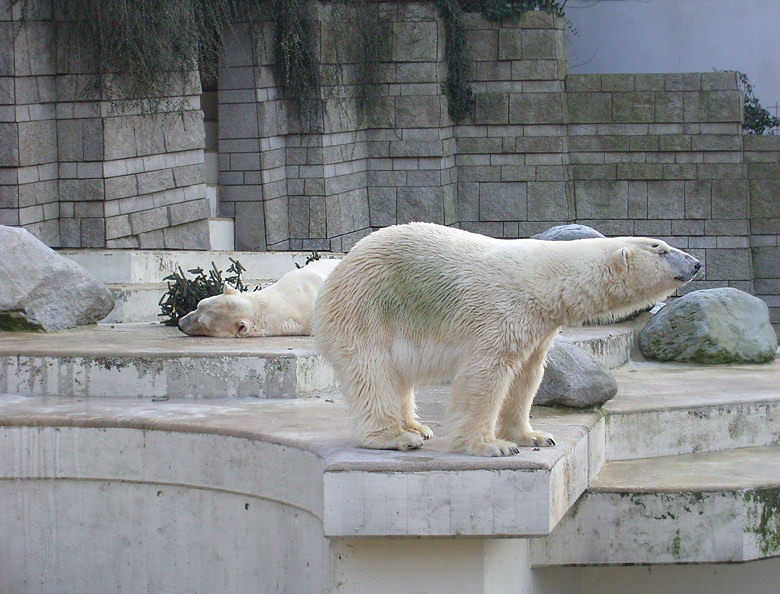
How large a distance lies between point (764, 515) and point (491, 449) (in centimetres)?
148

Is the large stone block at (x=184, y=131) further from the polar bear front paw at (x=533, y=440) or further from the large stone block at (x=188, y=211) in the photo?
the polar bear front paw at (x=533, y=440)

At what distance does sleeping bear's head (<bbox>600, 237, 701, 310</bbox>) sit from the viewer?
3.73m

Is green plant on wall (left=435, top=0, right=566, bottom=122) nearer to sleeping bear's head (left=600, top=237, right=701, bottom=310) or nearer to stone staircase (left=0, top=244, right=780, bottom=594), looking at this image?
stone staircase (left=0, top=244, right=780, bottom=594)

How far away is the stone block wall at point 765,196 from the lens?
12.4 m

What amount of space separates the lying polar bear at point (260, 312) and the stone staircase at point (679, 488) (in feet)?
6.24

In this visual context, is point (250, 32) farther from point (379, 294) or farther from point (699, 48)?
point (379, 294)

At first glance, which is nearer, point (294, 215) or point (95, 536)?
point (95, 536)

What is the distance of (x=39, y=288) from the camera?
6.21 m

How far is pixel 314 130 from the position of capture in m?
11.1

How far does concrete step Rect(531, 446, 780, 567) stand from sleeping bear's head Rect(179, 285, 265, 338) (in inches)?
91.9

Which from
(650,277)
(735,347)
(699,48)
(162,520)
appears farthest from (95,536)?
(699,48)

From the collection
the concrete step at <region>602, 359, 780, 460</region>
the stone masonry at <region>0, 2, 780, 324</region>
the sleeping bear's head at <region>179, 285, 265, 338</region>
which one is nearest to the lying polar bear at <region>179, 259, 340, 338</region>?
the sleeping bear's head at <region>179, 285, 265, 338</region>

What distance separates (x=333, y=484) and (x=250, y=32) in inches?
304

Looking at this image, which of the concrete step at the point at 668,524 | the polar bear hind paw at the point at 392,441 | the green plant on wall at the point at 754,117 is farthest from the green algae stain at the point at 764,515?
the green plant on wall at the point at 754,117
